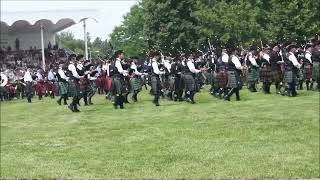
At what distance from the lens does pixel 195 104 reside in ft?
56.3

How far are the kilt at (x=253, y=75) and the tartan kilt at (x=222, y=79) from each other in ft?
8.14

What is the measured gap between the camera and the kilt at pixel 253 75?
2012 centimetres

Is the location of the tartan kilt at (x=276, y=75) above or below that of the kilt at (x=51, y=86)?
above

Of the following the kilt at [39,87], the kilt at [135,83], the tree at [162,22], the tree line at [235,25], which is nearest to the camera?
the tree line at [235,25]

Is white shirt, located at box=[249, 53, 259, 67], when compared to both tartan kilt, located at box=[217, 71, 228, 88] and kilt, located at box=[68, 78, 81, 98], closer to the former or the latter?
tartan kilt, located at box=[217, 71, 228, 88]

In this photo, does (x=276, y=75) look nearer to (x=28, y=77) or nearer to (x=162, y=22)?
(x=162, y=22)

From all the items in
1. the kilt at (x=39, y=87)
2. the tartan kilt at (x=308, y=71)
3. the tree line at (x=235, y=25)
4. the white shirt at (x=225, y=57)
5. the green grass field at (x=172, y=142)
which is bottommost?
the green grass field at (x=172, y=142)

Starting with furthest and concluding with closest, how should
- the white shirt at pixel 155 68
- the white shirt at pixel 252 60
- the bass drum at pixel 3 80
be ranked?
1. the bass drum at pixel 3 80
2. the white shirt at pixel 252 60
3. the white shirt at pixel 155 68

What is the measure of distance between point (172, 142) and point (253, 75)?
33.8 feet

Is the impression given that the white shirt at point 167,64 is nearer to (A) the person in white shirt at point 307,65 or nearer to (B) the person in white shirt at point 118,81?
(B) the person in white shirt at point 118,81

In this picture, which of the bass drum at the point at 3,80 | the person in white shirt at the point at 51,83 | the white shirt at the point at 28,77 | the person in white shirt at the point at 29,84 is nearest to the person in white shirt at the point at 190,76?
the person in white shirt at the point at 29,84

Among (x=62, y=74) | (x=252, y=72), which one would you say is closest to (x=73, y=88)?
(x=62, y=74)

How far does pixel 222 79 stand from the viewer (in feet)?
57.9

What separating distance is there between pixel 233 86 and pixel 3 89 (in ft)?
42.5
